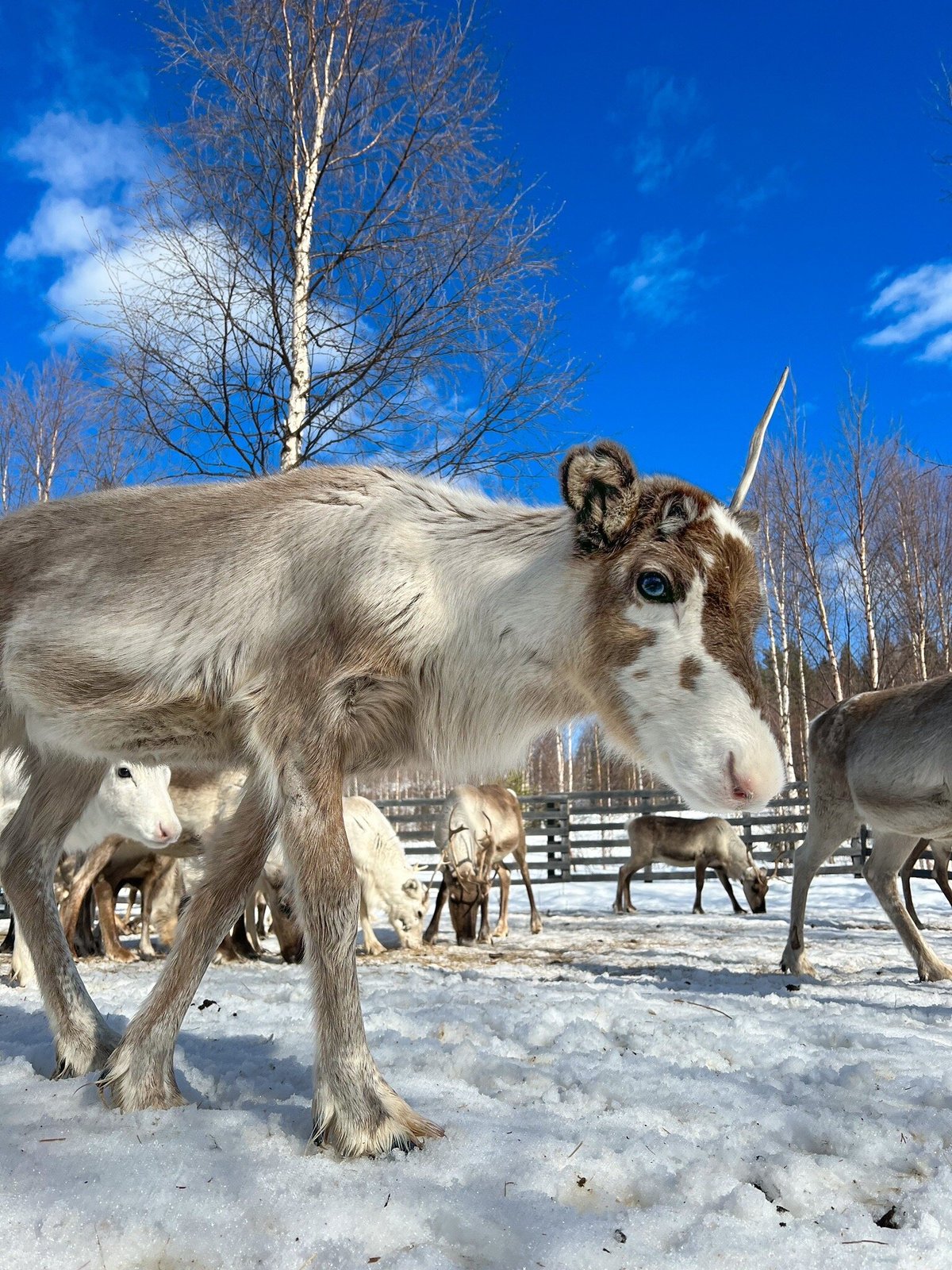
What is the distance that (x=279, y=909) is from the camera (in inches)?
297

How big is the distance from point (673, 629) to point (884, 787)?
16.0ft

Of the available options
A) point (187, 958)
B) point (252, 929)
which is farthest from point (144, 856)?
point (187, 958)

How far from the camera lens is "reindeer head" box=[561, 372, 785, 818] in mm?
2213

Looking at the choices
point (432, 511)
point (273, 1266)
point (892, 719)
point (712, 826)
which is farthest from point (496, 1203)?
point (712, 826)

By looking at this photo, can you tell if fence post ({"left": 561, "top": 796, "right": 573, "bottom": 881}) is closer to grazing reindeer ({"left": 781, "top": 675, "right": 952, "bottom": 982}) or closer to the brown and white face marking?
grazing reindeer ({"left": 781, "top": 675, "right": 952, "bottom": 982})

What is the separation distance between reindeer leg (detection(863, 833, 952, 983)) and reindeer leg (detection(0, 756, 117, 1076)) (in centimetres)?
566

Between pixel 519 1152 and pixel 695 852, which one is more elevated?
pixel 519 1152

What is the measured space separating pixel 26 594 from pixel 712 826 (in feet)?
43.3

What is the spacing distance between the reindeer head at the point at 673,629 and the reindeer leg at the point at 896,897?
4951 mm

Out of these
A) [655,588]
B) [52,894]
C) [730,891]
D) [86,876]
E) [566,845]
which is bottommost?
[730,891]

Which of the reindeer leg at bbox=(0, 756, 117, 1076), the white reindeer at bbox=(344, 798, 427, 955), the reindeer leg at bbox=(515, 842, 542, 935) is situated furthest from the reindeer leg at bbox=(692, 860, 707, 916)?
the reindeer leg at bbox=(0, 756, 117, 1076)

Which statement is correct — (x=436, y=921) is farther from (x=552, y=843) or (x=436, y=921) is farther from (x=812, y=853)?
(x=552, y=843)

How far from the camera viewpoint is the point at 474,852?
10016 mm

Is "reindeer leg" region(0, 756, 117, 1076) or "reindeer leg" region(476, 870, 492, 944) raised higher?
"reindeer leg" region(0, 756, 117, 1076)
